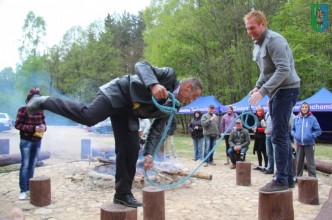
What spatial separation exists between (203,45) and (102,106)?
2496 centimetres

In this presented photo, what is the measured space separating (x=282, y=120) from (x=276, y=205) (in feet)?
3.41

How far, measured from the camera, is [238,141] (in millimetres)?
9617

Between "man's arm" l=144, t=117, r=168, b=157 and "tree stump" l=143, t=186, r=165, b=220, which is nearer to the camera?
"man's arm" l=144, t=117, r=168, b=157

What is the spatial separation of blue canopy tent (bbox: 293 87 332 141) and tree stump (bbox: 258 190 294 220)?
1266 cm

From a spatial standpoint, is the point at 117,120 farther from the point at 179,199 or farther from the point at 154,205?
the point at 179,199

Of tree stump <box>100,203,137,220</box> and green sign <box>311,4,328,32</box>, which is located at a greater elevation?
green sign <box>311,4,328,32</box>

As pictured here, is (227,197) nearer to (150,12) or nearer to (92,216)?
(92,216)

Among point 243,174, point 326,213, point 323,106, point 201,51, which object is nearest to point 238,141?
point 243,174

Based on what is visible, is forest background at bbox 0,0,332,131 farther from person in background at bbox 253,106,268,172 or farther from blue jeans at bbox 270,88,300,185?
blue jeans at bbox 270,88,300,185

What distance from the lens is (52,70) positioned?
44562 mm

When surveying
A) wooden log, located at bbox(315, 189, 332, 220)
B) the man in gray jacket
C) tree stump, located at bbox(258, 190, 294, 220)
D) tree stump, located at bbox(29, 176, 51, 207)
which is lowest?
tree stump, located at bbox(29, 176, 51, 207)

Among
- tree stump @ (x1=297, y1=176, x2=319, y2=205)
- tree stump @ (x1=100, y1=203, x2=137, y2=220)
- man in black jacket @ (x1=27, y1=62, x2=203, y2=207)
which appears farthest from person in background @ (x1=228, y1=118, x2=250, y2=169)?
tree stump @ (x1=100, y1=203, x2=137, y2=220)

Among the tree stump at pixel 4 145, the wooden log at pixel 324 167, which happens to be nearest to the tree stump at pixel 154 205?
the wooden log at pixel 324 167

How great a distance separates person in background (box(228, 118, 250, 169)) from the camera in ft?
31.1
